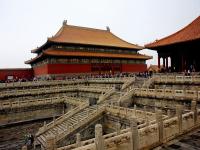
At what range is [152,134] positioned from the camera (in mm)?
8859

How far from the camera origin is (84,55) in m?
36.3

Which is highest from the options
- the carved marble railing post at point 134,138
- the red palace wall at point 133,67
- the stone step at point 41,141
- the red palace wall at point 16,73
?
the red palace wall at point 133,67

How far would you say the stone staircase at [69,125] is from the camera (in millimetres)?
16688

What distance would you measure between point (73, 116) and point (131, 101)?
19.4 feet

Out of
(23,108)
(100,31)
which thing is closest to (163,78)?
(23,108)

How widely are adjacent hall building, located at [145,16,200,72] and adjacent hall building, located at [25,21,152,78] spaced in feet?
47.4

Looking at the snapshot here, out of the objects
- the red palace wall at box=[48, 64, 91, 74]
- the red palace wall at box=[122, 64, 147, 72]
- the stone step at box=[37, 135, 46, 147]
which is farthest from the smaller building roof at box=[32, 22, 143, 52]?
the stone step at box=[37, 135, 46, 147]

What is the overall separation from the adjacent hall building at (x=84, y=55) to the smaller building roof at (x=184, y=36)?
14.5m

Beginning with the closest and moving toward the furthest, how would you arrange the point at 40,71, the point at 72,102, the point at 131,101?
the point at 131,101 → the point at 72,102 → the point at 40,71

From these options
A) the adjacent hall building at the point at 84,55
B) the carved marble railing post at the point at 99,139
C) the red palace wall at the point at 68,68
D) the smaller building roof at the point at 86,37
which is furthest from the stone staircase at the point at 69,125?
the smaller building roof at the point at 86,37

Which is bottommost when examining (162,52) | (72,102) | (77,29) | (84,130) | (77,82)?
(84,130)

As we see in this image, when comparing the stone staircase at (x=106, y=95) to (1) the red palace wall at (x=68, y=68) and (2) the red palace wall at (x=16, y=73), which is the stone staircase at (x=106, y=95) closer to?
(1) the red palace wall at (x=68, y=68)

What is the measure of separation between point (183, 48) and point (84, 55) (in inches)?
692

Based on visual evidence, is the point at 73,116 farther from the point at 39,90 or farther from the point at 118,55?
the point at 118,55
